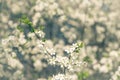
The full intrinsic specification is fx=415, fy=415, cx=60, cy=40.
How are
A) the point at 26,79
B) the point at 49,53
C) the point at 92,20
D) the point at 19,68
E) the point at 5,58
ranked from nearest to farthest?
the point at 49,53 < the point at 5,58 < the point at 19,68 < the point at 26,79 < the point at 92,20

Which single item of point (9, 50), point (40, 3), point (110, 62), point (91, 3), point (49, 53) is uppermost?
point (91, 3)

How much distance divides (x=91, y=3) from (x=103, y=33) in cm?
143

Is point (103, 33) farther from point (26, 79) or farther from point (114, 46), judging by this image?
point (26, 79)

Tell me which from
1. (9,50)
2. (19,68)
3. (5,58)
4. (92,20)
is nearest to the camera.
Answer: (9,50)

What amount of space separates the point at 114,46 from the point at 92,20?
4.54ft

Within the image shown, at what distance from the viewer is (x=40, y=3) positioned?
12438mm

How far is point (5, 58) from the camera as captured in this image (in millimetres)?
11336

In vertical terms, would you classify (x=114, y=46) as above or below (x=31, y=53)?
above

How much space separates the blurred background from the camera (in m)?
12.6

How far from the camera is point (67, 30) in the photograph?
1448 cm

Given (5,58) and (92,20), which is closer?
(5,58)

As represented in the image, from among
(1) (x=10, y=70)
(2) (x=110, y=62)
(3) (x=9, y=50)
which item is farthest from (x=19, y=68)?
(2) (x=110, y=62)

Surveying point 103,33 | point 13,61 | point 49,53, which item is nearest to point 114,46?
point 103,33

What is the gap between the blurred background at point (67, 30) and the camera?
41.4 feet
